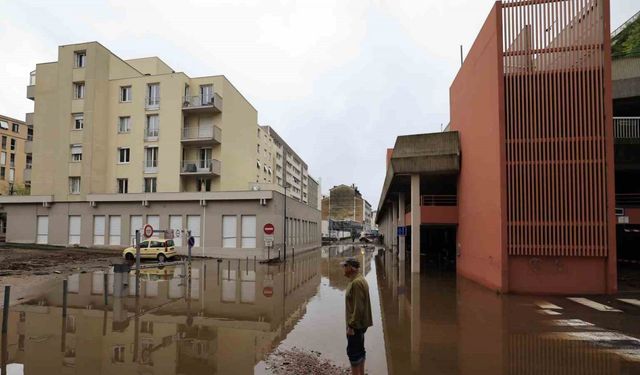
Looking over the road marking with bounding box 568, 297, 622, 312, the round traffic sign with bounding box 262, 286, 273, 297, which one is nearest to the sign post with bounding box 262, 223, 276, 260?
the round traffic sign with bounding box 262, 286, 273, 297

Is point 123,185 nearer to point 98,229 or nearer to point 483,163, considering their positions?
point 98,229

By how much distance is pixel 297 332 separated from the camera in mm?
9172

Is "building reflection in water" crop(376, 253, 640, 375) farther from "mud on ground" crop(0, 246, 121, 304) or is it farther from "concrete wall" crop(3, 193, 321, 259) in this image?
"concrete wall" crop(3, 193, 321, 259)

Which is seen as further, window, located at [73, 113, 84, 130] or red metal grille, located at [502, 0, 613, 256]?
window, located at [73, 113, 84, 130]

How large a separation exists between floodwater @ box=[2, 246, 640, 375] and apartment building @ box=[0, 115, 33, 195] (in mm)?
63412

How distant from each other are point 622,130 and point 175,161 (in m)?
31.1

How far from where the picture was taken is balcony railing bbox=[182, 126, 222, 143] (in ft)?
111

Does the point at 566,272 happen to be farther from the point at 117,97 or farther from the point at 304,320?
the point at 117,97

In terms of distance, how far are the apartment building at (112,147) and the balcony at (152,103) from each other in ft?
0.29

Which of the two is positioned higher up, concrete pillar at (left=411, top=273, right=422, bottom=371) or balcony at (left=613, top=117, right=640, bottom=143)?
balcony at (left=613, top=117, right=640, bottom=143)

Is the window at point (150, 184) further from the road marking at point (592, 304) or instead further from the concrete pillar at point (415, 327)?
the road marking at point (592, 304)

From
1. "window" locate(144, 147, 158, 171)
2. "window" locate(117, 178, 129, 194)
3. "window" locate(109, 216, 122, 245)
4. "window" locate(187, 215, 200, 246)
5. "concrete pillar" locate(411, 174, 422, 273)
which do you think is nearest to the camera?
"concrete pillar" locate(411, 174, 422, 273)

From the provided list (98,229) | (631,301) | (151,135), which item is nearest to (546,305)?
(631,301)

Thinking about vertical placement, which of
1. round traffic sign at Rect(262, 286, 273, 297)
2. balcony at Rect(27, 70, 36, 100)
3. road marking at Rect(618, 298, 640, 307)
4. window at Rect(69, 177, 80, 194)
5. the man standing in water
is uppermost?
balcony at Rect(27, 70, 36, 100)
